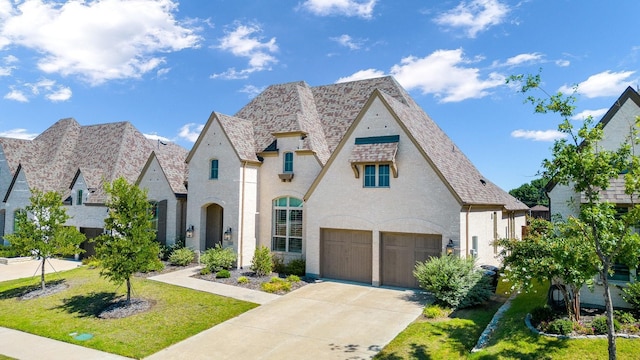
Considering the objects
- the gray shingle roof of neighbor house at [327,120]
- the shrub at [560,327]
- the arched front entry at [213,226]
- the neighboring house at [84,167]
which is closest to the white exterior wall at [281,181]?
the gray shingle roof of neighbor house at [327,120]

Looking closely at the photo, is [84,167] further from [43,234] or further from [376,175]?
[376,175]

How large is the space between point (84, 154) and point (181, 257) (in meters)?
16.9

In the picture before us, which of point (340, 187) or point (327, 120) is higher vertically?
point (327, 120)

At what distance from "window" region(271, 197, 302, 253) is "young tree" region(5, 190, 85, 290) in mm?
10032

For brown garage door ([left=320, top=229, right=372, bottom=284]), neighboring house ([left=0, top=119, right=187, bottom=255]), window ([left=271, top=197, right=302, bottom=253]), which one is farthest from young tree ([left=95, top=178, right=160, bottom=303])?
neighboring house ([left=0, top=119, right=187, bottom=255])

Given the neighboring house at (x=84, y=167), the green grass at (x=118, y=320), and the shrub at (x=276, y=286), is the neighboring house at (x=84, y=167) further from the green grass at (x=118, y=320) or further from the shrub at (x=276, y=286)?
the shrub at (x=276, y=286)

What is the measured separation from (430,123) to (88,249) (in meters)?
25.1

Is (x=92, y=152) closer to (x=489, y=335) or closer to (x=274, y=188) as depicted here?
(x=274, y=188)

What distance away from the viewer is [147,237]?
15547 millimetres

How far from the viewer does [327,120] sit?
79.7 ft

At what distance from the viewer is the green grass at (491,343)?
9.19m

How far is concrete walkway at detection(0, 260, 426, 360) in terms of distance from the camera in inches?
424

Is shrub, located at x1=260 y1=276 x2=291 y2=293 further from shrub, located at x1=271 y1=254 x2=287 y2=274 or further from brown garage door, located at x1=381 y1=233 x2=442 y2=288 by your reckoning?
brown garage door, located at x1=381 y1=233 x2=442 y2=288

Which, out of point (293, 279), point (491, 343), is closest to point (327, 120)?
point (293, 279)
